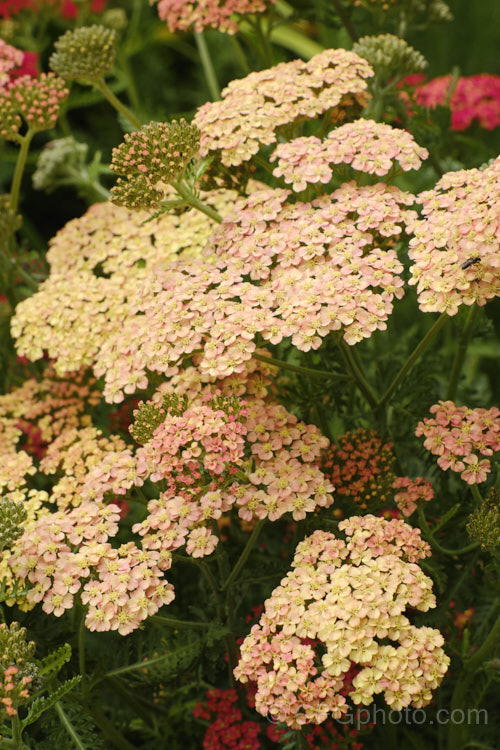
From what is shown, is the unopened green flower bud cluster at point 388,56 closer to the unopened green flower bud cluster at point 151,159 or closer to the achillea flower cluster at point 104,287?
the achillea flower cluster at point 104,287

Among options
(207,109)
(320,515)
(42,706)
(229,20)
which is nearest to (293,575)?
(320,515)

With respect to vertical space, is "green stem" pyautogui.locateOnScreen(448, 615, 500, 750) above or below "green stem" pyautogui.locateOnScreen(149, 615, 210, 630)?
below

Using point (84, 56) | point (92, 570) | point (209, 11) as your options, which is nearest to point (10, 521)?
point (92, 570)

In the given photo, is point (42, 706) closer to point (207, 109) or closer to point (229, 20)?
point (207, 109)

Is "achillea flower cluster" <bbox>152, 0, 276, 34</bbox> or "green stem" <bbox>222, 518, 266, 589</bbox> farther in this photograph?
"achillea flower cluster" <bbox>152, 0, 276, 34</bbox>

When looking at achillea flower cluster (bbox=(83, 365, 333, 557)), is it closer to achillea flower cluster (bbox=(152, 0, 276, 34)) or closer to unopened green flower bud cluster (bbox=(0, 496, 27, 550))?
unopened green flower bud cluster (bbox=(0, 496, 27, 550))

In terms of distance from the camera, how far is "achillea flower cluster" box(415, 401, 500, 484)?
134cm

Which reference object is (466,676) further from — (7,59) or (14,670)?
(7,59)

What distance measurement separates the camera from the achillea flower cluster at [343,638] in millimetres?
1106

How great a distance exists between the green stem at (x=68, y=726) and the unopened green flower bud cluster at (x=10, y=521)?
11.0 inches

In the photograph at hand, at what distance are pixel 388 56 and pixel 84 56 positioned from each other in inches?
27.1

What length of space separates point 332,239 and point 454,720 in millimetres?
916

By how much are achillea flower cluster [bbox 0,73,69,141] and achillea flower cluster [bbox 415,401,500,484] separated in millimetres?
1073

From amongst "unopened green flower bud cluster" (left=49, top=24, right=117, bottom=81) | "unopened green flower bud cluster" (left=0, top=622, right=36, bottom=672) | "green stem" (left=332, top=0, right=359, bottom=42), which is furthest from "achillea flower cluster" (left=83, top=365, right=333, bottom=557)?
"green stem" (left=332, top=0, right=359, bottom=42)
